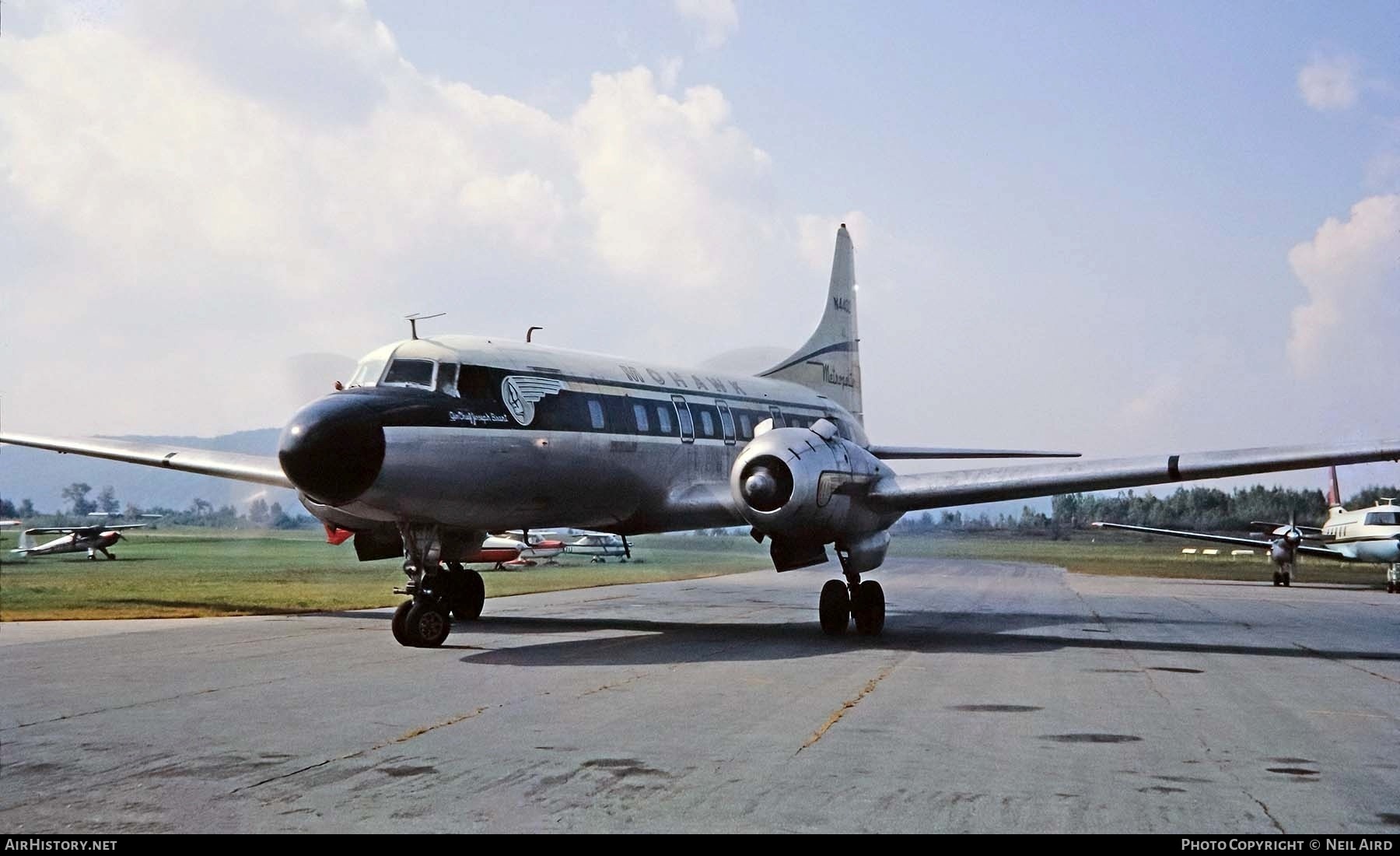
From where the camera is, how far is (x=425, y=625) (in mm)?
15789

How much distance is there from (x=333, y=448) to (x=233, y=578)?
18778mm

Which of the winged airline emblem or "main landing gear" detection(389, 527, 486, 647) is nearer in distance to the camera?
"main landing gear" detection(389, 527, 486, 647)

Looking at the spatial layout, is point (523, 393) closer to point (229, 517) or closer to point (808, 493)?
point (808, 493)

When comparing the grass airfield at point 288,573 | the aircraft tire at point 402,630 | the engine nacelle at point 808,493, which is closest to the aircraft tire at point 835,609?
the engine nacelle at point 808,493

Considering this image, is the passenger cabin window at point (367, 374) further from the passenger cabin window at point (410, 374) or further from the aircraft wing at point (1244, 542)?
the aircraft wing at point (1244, 542)

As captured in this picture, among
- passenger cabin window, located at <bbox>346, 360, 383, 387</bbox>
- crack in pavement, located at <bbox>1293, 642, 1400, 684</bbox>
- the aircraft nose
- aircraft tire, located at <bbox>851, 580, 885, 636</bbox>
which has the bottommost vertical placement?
crack in pavement, located at <bbox>1293, 642, 1400, 684</bbox>

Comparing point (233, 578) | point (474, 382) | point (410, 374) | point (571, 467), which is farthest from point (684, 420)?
point (233, 578)

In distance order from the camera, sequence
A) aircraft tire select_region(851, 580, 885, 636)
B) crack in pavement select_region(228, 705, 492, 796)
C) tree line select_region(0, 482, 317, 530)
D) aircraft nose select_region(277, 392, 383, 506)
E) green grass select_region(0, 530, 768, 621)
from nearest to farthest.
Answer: crack in pavement select_region(228, 705, 492, 796) → aircraft nose select_region(277, 392, 383, 506) → aircraft tire select_region(851, 580, 885, 636) → green grass select_region(0, 530, 768, 621) → tree line select_region(0, 482, 317, 530)

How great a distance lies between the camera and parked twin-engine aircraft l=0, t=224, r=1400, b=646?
1498 cm

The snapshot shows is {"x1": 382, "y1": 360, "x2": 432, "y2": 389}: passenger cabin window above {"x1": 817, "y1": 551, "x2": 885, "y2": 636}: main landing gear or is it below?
above

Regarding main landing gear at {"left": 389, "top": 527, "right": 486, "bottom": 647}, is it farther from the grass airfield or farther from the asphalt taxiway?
the grass airfield

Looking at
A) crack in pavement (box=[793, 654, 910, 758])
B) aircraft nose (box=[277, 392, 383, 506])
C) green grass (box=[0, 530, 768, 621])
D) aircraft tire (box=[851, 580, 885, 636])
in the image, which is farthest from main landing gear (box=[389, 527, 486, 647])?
aircraft tire (box=[851, 580, 885, 636])

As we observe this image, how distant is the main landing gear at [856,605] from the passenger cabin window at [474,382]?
5739mm

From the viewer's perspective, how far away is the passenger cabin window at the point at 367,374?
52.6 ft
